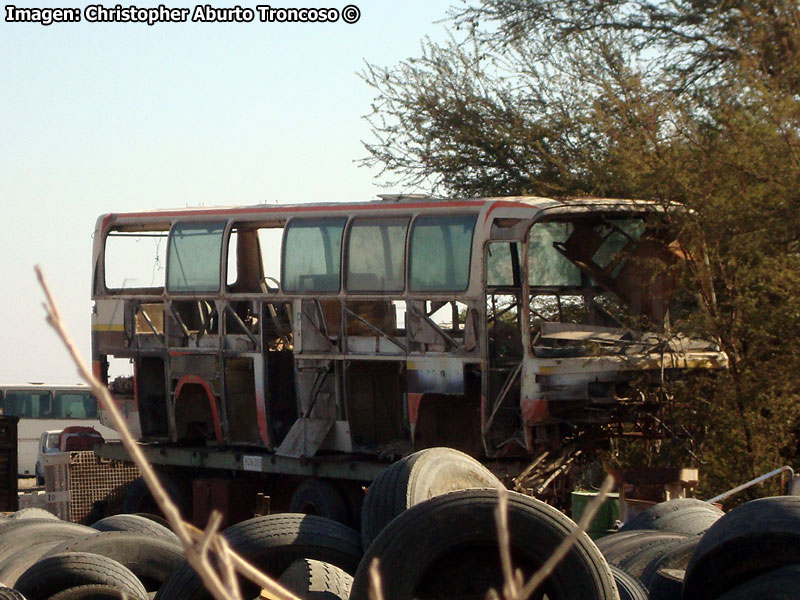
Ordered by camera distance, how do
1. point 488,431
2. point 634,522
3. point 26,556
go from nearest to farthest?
point 26,556
point 634,522
point 488,431

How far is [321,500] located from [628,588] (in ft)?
26.9

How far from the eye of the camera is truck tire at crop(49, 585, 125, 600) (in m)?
6.81

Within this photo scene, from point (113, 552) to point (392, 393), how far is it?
289 inches

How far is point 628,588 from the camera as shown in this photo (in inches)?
250

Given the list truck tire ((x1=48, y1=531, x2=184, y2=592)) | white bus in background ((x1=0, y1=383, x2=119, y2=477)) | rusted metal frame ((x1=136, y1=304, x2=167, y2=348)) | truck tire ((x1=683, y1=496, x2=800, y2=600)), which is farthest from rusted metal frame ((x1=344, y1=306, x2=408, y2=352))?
white bus in background ((x1=0, y1=383, x2=119, y2=477))

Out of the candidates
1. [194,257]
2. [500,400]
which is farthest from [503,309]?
[194,257]

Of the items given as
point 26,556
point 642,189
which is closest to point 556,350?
point 642,189

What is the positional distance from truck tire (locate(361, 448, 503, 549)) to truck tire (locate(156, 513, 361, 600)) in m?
0.33

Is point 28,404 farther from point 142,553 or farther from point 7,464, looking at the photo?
point 142,553

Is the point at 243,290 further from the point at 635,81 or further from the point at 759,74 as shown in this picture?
the point at 759,74

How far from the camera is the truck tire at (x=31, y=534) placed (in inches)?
367

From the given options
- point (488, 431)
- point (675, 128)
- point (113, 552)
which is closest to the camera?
point (113, 552)

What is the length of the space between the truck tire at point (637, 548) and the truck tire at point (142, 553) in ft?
8.78

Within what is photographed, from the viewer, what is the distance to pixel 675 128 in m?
13.9
